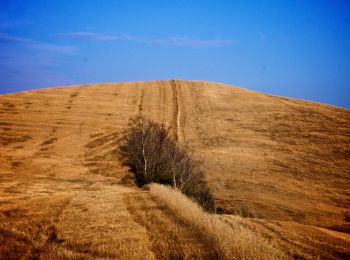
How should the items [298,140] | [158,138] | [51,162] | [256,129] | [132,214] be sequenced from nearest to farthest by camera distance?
1. [132,214]
2. [158,138]
3. [51,162]
4. [298,140]
5. [256,129]

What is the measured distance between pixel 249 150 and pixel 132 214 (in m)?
29.0

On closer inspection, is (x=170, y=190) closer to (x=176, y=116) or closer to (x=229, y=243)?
(x=229, y=243)

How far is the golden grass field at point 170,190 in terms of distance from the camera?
10625mm

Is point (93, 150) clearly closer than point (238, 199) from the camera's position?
No

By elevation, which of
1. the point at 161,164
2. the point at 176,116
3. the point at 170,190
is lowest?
the point at 161,164

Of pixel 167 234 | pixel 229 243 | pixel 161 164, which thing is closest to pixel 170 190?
pixel 167 234

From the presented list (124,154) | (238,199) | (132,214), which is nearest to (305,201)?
(238,199)

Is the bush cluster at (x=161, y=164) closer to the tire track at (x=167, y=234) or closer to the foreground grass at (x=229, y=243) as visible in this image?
the tire track at (x=167, y=234)

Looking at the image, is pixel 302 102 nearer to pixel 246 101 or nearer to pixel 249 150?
pixel 246 101

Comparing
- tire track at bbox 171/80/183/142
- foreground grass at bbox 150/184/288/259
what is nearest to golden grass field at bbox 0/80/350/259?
foreground grass at bbox 150/184/288/259

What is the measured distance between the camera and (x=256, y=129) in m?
47.5

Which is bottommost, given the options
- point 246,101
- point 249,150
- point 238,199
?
point 238,199

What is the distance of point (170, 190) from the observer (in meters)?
20.0

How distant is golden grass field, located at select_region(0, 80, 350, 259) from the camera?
1062 centimetres
